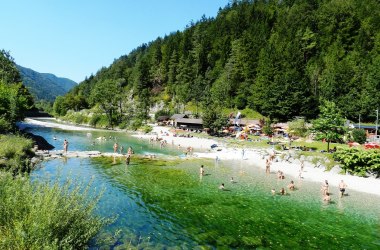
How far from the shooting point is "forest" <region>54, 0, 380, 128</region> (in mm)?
105062

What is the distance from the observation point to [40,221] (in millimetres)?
10273

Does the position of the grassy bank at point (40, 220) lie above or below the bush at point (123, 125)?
below

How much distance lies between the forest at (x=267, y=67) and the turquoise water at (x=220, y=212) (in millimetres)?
58205

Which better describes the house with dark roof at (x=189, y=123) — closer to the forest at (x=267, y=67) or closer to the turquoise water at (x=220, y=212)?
the forest at (x=267, y=67)

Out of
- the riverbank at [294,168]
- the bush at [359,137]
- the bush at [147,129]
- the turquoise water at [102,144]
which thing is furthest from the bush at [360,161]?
the bush at [147,129]

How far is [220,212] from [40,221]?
17.6 meters

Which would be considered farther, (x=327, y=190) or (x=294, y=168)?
(x=294, y=168)

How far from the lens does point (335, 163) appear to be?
145 feet

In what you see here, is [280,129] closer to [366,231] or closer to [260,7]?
[366,231]

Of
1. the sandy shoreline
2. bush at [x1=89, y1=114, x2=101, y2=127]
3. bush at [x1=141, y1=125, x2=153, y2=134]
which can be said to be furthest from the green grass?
bush at [x1=89, y1=114, x2=101, y2=127]

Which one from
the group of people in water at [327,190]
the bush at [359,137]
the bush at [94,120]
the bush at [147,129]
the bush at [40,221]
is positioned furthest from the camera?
the bush at [94,120]

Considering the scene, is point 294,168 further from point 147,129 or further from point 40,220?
point 147,129

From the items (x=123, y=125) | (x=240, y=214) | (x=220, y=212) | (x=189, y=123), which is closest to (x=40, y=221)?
(x=220, y=212)

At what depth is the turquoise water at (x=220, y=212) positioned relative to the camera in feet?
64.6
